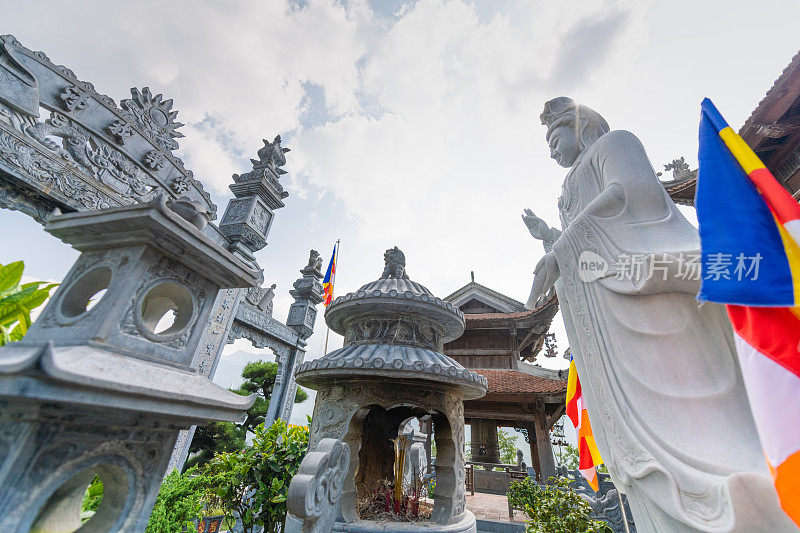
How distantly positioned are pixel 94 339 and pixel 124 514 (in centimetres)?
88

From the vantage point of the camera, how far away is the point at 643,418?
1727 millimetres

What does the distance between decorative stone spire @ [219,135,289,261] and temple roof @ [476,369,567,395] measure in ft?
25.8

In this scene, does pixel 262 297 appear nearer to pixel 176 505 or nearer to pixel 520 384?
pixel 176 505

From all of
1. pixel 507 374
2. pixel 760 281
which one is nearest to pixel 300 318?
pixel 507 374

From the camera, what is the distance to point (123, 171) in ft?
16.5

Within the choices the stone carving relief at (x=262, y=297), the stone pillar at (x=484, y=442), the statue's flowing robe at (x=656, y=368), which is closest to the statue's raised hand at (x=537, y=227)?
the statue's flowing robe at (x=656, y=368)

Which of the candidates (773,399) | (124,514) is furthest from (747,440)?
(124,514)

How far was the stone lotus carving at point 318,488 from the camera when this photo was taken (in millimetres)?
2201

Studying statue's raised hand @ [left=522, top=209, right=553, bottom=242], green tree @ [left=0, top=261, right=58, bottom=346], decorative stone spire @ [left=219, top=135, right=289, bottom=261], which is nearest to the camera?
green tree @ [left=0, top=261, right=58, bottom=346]

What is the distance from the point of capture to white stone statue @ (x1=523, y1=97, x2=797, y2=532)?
4.75ft

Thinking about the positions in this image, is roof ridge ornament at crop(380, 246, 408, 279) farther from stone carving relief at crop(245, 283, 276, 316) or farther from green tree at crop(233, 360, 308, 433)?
green tree at crop(233, 360, 308, 433)

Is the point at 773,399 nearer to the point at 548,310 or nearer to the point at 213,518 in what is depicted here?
the point at 213,518

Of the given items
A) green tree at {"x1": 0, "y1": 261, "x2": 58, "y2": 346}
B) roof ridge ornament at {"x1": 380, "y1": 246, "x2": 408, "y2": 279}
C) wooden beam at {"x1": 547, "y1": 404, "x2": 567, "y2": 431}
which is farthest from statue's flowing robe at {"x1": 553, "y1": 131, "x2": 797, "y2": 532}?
wooden beam at {"x1": 547, "y1": 404, "x2": 567, "y2": 431}

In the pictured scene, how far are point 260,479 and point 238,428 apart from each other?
13239 millimetres
